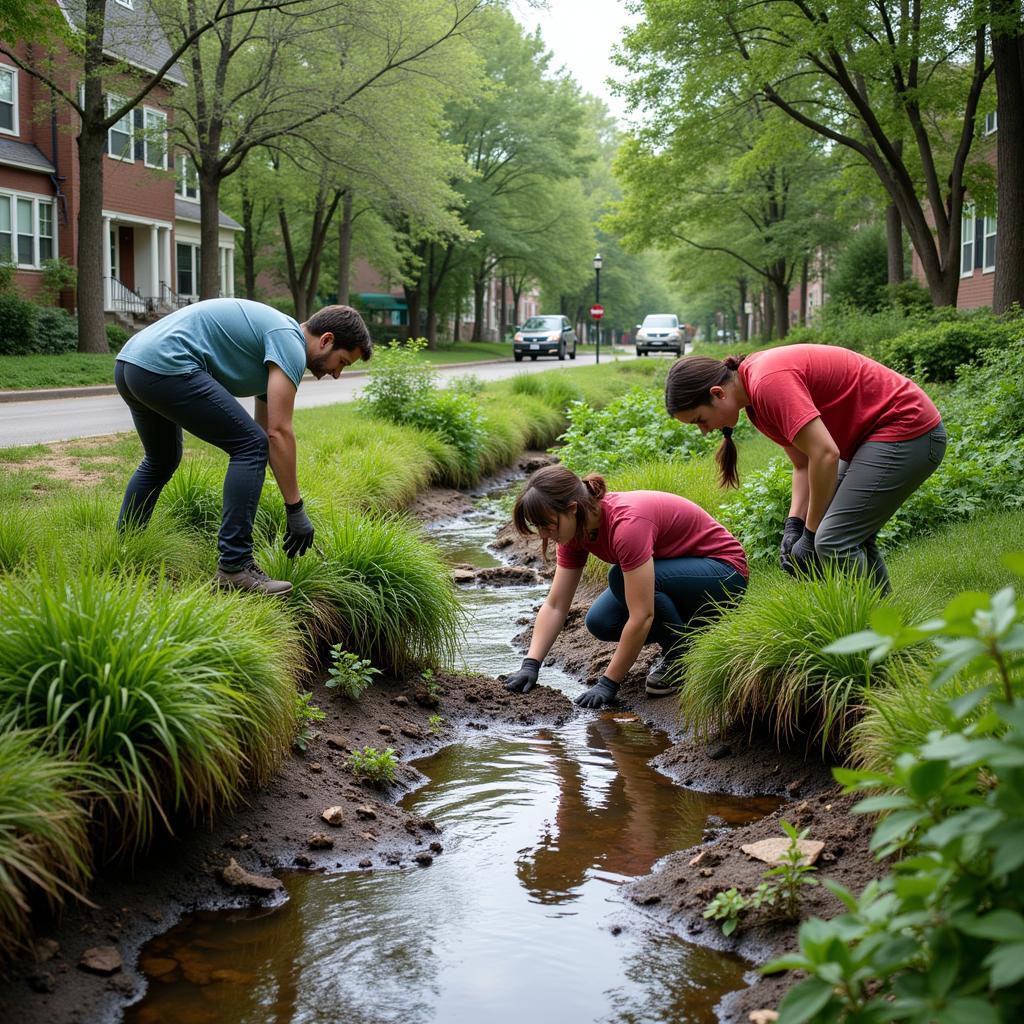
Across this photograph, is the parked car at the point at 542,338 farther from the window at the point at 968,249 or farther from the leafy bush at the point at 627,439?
the leafy bush at the point at 627,439

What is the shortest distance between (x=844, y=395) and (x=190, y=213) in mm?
39192

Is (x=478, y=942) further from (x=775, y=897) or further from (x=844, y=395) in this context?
(x=844, y=395)

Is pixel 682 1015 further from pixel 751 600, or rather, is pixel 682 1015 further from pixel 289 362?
pixel 289 362

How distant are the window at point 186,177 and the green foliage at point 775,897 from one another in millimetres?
28715

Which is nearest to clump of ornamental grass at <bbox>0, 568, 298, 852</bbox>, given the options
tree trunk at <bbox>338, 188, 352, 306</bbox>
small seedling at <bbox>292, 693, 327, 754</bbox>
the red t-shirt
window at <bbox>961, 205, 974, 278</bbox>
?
small seedling at <bbox>292, 693, 327, 754</bbox>

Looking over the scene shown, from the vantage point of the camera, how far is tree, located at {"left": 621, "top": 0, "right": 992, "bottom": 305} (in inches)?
743

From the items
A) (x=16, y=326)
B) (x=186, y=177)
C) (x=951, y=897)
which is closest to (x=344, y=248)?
(x=186, y=177)

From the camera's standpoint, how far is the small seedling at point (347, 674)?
537 centimetres

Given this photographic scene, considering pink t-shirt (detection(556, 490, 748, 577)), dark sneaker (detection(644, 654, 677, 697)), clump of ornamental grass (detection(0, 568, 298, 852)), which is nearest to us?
clump of ornamental grass (detection(0, 568, 298, 852))

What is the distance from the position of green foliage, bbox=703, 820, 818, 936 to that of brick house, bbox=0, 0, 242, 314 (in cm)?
2332

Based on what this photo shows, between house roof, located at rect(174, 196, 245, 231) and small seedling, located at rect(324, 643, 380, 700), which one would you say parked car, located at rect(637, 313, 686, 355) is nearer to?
house roof, located at rect(174, 196, 245, 231)

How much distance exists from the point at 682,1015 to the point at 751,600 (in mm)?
2466

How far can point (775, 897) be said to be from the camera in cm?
348

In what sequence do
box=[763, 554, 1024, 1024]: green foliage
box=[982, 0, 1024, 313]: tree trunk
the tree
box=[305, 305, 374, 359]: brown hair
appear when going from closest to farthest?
box=[763, 554, 1024, 1024]: green foliage → box=[305, 305, 374, 359]: brown hair → box=[982, 0, 1024, 313]: tree trunk → the tree
